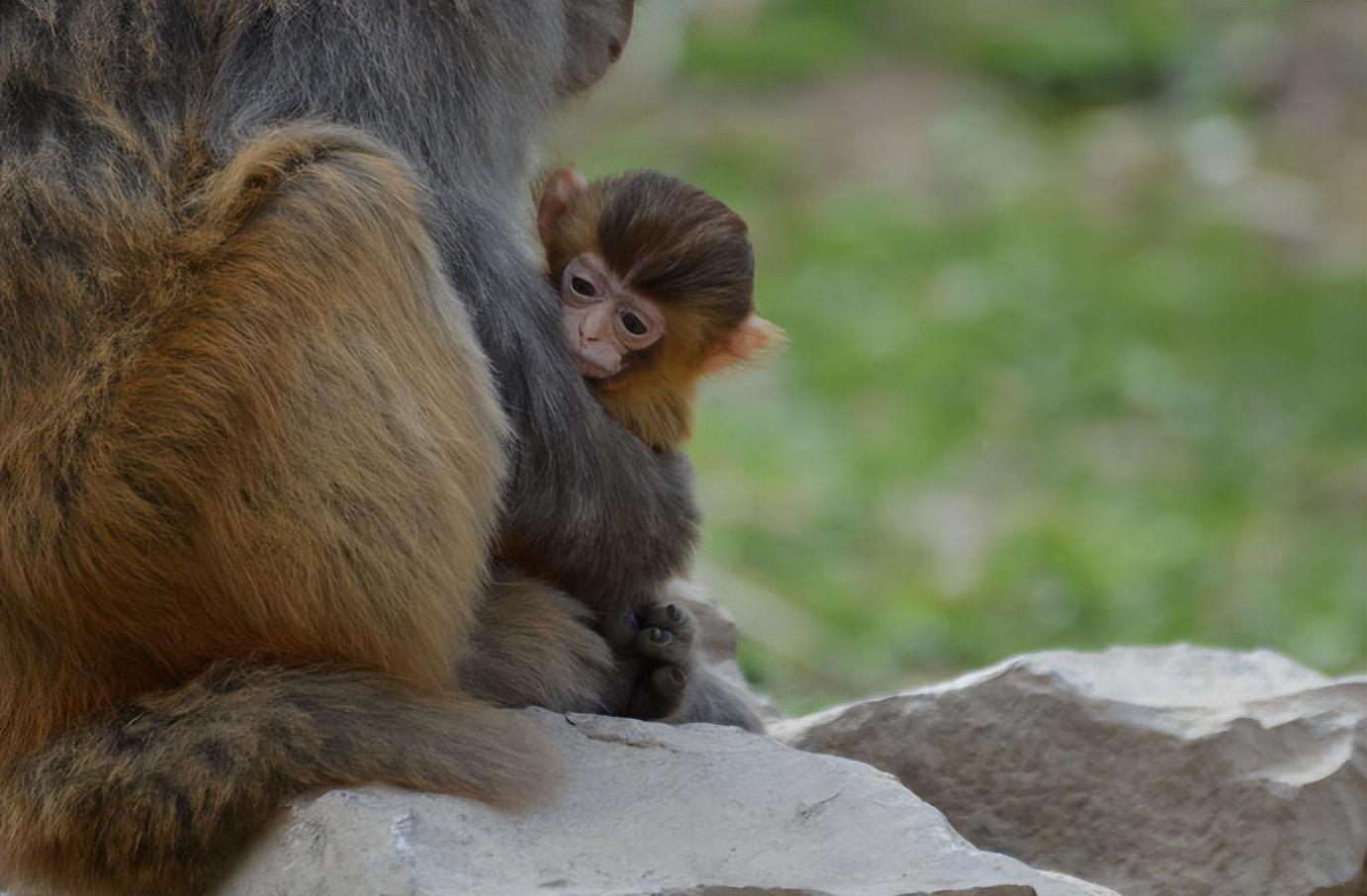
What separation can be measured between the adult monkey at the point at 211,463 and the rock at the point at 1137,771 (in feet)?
4.68

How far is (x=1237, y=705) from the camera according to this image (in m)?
5.33

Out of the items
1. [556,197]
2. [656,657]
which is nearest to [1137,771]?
[656,657]

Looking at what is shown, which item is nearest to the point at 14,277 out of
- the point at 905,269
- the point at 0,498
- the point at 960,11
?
the point at 0,498

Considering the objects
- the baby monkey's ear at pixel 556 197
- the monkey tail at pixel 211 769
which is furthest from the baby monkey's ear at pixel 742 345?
the monkey tail at pixel 211 769

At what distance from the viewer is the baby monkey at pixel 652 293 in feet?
16.6

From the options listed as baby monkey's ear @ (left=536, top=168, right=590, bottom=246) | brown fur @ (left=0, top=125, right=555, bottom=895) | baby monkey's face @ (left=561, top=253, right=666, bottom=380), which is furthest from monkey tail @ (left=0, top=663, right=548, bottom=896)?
baby monkey's ear @ (left=536, top=168, right=590, bottom=246)

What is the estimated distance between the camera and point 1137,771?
5137 mm

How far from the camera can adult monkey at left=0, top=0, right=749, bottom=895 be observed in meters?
4.05

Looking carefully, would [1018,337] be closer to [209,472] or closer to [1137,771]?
[1137,771]

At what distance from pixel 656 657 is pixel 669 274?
976mm

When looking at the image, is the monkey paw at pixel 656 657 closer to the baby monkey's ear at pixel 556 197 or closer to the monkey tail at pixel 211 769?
the monkey tail at pixel 211 769

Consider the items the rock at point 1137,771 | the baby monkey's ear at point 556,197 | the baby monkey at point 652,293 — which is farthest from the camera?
the baby monkey's ear at point 556,197

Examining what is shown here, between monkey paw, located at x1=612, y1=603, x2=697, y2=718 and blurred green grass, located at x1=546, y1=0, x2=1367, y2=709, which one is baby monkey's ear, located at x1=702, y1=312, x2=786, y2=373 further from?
blurred green grass, located at x1=546, y1=0, x2=1367, y2=709

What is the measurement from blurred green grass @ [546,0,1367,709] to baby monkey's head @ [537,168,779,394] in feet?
2.32
